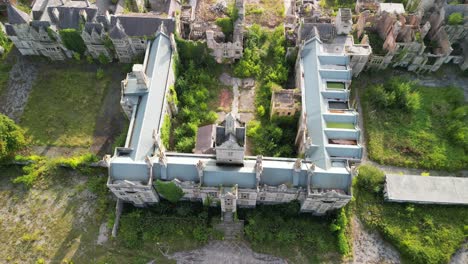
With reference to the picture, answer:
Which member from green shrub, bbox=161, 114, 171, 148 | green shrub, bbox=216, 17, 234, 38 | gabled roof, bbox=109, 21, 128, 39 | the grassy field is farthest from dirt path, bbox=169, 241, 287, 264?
green shrub, bbox=216, 17, 234, 38

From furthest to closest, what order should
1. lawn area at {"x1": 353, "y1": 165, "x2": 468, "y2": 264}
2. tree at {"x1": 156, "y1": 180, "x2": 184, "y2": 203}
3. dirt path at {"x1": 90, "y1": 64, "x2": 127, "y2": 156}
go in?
dirt path at {"x1": 90, "y1": 64, "x2": 127, "y2": 156}
lawn area at {"x1": 353, "y1": 165, "x2": 468, "y2": 264}
tree at {"x1": 156, "y1": 180, "x2": 184, "y2": 203}

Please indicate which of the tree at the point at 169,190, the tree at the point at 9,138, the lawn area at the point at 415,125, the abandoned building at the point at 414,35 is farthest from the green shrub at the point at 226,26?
the tree at the point at 9,138

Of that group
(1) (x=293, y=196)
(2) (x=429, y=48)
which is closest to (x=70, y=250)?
(1) (x=293, y=196)

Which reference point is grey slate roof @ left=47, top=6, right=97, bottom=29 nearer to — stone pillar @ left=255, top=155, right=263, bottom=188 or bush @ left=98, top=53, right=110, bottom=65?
bush @ left=98, top=53, right=110, bottom=65

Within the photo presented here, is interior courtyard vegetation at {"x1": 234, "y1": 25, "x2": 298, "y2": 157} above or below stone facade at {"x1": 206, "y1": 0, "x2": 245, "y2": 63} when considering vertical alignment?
below

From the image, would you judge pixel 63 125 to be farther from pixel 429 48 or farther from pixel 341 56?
pixel 429 48

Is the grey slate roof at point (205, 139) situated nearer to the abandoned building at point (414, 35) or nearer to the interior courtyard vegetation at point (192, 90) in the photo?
the interior courtyard vegetation at point (192, 90)
